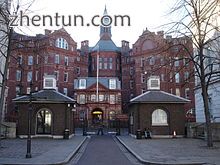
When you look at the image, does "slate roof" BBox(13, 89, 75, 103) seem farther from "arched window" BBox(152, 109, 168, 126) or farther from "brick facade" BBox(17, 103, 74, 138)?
"arched window" BBox(152, 109, 168, 126)

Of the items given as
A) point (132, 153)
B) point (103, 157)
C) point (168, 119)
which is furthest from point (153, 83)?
point (103, 157)

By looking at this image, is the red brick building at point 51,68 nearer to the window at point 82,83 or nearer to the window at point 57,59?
the window at point 57,59

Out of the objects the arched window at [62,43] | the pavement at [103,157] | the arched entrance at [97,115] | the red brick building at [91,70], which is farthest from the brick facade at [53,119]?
the arched window at [62,43]

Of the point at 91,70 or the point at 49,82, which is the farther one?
the point at 91,70

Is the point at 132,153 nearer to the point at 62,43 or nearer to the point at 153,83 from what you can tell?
the point at 153,83

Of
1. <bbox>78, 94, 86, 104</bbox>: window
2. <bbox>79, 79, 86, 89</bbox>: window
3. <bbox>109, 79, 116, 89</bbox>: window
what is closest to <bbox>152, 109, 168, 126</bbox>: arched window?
<bbox>78, 94, 86, 104</bbox>: window

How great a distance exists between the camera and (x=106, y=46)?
84.9m

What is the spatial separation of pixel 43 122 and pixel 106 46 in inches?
2173

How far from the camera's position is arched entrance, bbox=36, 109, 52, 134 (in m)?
31.7

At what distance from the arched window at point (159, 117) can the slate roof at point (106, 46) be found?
1978 inches

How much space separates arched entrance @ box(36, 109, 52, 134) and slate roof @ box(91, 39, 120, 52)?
50.2 meters

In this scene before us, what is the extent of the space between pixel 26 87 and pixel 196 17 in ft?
176

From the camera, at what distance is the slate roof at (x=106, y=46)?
82.7 meters

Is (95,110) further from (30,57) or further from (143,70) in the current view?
(30,57)
